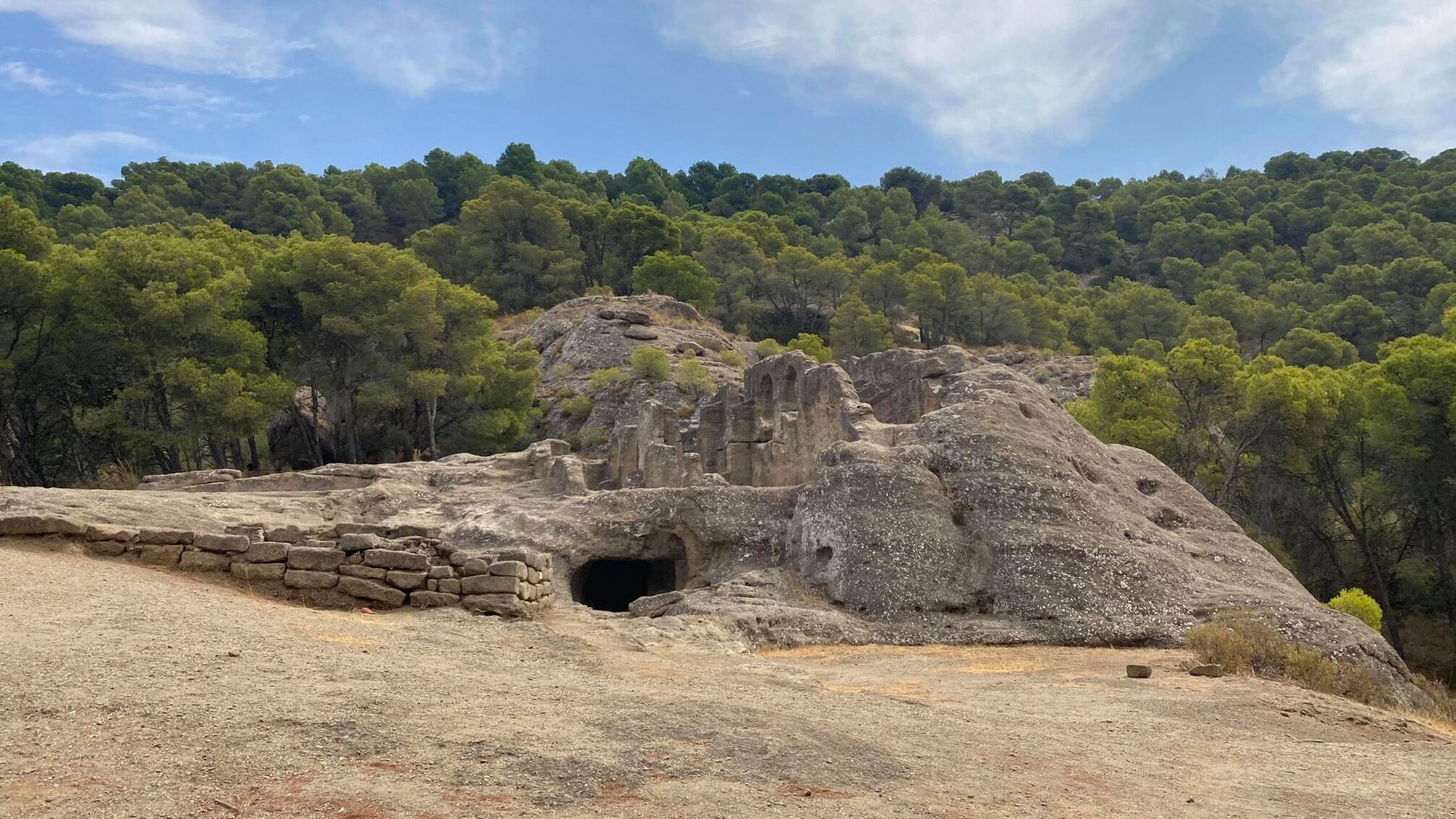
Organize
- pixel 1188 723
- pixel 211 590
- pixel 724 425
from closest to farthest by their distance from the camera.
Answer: pixel 1188 723, pixel 211 590, pixel 724 425

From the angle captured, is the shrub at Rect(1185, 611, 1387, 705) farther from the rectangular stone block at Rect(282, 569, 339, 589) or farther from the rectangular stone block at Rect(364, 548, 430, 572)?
the rectangular stone block at Rect(282, 569, 339, 589)

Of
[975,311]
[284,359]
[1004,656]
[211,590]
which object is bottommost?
[1004,656]

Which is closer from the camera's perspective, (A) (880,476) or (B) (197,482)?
(A) (880,476)

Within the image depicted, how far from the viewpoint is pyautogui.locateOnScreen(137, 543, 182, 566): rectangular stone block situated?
12297mm

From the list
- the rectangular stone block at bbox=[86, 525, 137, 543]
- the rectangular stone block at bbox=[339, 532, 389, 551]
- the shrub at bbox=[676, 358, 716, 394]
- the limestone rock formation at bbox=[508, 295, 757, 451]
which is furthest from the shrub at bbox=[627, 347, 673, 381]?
the rectangular stone block at bbox=[86, 525, 137, 543]

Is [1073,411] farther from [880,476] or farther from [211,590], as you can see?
[211,590]

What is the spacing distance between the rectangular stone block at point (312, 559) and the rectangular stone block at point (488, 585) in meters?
1.48

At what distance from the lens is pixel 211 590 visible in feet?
38.1

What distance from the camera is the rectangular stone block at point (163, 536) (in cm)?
1243

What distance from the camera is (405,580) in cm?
1262

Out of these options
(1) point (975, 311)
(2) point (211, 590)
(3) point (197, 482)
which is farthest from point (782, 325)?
(2) point (211, 590)

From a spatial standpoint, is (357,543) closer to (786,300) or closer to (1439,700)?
(1439,700)

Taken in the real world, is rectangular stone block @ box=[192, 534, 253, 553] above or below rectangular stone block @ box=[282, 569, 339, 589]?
above

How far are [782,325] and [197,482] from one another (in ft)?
156
